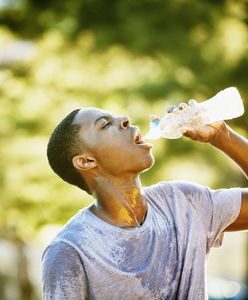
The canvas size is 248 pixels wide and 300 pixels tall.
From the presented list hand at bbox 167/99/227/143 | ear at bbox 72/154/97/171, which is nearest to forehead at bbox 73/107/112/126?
ear at bbox 72/154/97/171

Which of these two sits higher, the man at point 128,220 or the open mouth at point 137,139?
the open mouth at point 137,139

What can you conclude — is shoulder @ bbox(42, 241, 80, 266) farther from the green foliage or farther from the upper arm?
the green foliage

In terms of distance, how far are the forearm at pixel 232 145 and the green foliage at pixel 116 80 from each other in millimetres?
5342

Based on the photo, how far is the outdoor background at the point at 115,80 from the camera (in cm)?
836

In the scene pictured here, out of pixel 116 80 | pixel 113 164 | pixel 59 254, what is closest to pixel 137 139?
pixel 113 164

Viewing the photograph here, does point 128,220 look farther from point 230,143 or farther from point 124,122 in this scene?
point 230,143

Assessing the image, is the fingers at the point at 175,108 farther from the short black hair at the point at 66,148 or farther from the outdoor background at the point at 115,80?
the outdoor background at the point at 115,80

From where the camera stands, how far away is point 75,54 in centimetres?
905

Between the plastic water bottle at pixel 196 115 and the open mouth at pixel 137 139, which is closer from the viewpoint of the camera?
the open mouth at pixel 137 139

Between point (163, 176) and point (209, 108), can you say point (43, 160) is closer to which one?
point (163, 176)

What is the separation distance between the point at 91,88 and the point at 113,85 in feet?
0.75

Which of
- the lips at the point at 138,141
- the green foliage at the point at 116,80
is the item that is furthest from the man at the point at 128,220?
the green foliage at the point at 116,80

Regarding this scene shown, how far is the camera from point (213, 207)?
2.61 m

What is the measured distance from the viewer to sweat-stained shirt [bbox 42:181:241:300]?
2.33 metres
